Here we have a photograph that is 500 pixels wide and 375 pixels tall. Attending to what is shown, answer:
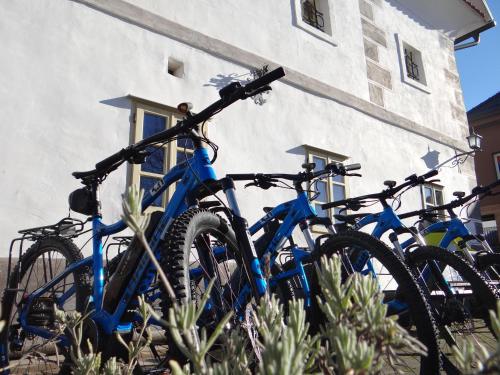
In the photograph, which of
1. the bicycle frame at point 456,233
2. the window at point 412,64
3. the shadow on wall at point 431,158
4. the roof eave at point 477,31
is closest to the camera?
the bicycle frame at point 456,233

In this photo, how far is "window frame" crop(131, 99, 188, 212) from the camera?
435 centimetres

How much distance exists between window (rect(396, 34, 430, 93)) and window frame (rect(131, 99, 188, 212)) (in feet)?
17.7

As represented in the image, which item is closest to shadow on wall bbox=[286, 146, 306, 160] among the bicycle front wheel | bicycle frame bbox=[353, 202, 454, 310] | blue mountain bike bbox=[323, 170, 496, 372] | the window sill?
the window sill

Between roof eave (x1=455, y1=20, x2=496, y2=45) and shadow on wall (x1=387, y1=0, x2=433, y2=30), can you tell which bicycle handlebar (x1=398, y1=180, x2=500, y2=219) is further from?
roof eave (x1=455, y1=20, x2=496, y2=45)

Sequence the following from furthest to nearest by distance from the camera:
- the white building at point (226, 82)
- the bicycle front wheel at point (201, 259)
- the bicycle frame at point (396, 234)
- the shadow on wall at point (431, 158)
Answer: the shadow on wall at point (431, 158), the white building at point (226, 82), the bicycle frame at point (396, 234), the bicycle front wheel at point (201, 259)

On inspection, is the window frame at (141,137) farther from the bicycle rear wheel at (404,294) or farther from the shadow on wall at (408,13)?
the shadow on wall at (408,13)

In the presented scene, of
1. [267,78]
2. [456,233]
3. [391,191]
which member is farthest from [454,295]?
[267,78]

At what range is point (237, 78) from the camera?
18.5 feet

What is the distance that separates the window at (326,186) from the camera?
19.9 feet

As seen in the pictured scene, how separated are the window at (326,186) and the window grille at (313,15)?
246cm

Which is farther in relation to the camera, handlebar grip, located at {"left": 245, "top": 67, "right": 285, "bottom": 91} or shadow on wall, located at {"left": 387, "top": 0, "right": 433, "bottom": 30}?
shadow on wall, located at {"left": 387, "top": 0, "right": 433, "bottom": 30}

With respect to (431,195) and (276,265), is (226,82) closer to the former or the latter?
(276,265)

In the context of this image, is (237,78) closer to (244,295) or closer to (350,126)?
(350,126)

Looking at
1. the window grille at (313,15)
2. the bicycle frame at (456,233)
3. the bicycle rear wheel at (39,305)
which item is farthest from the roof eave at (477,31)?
the bicycle rear wheel at (39,305)
